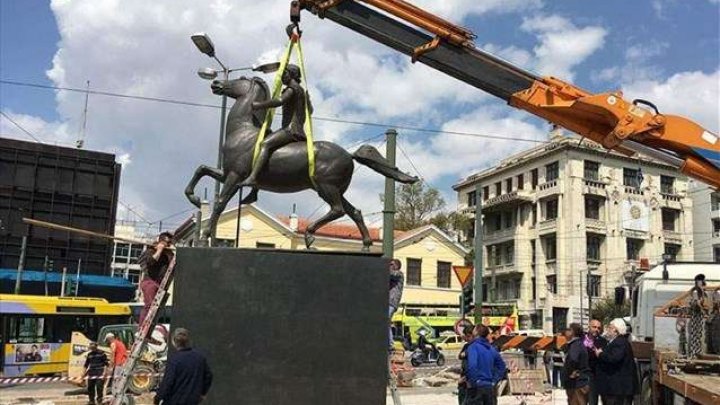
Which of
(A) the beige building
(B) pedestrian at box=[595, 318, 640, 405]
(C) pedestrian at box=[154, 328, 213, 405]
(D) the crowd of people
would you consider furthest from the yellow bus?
(A) the beige building

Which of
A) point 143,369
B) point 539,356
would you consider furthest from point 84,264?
point 539,356

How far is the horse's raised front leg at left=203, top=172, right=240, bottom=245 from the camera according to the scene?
8.52 metres

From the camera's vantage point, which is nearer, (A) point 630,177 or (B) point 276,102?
(B) point 276,102

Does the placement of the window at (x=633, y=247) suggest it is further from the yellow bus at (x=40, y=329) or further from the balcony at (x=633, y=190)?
the yellow bus at (x=40, y=329)

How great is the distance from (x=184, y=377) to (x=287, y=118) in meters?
3.42

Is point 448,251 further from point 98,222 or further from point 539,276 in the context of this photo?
point 98,222

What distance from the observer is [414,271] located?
48.3m

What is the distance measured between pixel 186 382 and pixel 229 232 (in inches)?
1465

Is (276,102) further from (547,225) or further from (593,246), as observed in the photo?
(593,246)

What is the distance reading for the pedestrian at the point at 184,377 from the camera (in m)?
6.94

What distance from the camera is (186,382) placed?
6.93m

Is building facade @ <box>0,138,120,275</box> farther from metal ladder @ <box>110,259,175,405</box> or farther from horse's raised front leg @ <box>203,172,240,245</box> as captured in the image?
horse's raised front leg @ <box>203,172,240,245</box>

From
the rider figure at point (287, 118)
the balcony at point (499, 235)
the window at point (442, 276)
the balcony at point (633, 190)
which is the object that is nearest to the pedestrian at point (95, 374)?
the rider figure at point (287, 118)

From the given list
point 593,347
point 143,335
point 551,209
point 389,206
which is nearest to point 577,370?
point 593,347
